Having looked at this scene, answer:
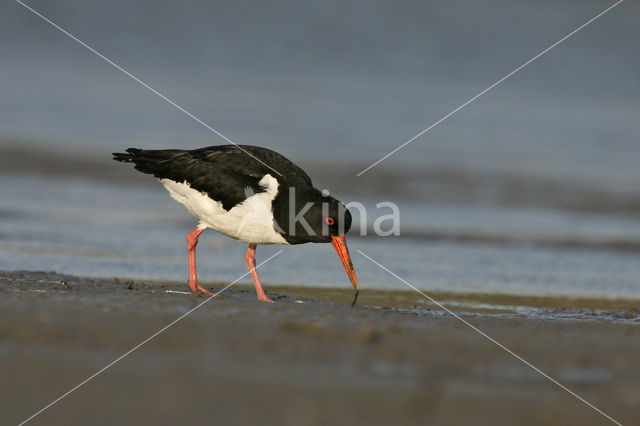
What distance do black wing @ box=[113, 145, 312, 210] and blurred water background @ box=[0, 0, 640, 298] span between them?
1269 millimetres

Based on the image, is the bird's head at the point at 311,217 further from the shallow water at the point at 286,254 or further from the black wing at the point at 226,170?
the shallow water at the point at 286,254

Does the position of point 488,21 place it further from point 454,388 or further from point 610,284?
point 454,388

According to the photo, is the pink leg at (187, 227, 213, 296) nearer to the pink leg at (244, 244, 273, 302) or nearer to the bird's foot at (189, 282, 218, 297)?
the bird's foot at (189, 282, 218, 297)

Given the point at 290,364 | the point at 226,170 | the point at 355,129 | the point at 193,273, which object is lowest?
the point at 290,364

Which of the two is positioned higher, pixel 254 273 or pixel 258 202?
pixel 258 202

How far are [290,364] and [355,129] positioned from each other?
49.3 feet

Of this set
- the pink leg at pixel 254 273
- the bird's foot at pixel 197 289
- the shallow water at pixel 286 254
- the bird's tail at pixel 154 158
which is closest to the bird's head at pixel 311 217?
the pink leg at pixel 254 273

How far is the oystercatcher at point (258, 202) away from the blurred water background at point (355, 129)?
117 centimetres

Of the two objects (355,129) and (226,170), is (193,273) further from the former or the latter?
(355,129)

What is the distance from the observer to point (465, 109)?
2350 centimetres

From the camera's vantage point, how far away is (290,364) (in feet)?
18.7

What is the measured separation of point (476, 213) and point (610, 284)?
3.63 meters

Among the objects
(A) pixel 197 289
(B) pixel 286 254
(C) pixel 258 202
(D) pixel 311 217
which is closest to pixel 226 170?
(C) pixel 258 202

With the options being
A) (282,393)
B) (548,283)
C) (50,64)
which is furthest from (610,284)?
(50,64)
